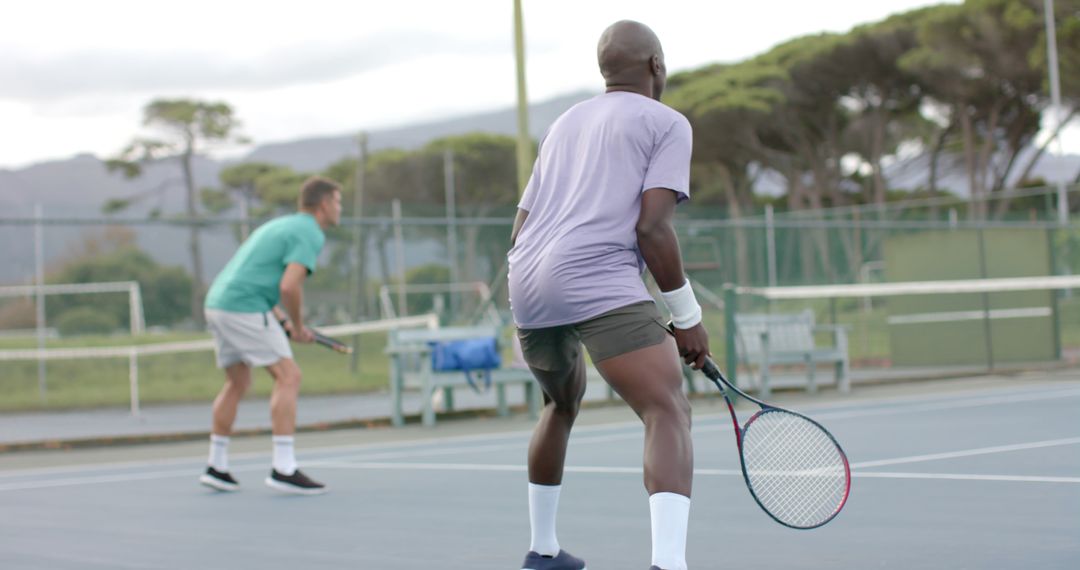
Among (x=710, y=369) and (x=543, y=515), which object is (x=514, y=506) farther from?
(x=710, y=369)

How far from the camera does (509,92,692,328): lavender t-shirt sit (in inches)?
152

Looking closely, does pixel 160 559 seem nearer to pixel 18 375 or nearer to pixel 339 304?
pixel 339 304

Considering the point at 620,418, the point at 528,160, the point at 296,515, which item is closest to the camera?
the point at 296,515

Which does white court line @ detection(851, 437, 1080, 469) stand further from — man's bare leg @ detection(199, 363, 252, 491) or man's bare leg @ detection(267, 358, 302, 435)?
man's bare leg @ detection(199, 363, 252, 491)

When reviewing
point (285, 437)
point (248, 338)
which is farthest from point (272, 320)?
point (285, 437)

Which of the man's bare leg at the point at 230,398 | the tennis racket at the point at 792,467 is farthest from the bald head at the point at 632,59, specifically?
the man's bare leg at the point at 230,398

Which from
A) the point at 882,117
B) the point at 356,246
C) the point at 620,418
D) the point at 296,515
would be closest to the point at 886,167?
the point at 882,117

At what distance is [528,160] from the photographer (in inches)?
530

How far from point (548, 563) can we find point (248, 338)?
138 inches

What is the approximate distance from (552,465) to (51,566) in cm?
204

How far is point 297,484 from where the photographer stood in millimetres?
7363

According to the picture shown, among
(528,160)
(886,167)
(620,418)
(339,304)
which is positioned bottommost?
(620,418)

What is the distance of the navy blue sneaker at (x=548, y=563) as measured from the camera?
174 inches

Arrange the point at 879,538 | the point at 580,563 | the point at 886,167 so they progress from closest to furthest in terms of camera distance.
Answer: the point at 580,563 < the point at 879,538 < the point at 886,167
